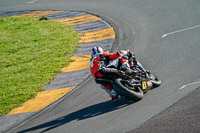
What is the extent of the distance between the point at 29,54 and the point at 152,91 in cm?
753

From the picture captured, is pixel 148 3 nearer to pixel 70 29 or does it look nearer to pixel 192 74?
pixel 70 29

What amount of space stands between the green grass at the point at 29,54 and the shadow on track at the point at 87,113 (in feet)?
7.04

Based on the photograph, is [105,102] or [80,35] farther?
[80,35]

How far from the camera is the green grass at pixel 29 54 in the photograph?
1323cm

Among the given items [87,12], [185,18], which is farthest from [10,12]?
[185,18]

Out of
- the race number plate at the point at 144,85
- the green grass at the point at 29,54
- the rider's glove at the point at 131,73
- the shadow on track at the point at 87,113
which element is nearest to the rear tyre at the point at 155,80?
the race number plate at the point at 144,85

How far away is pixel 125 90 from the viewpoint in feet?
31.7

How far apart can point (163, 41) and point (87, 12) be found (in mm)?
6637

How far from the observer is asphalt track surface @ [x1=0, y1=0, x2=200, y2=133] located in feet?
28.1

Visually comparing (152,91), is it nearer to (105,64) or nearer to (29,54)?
(105,64)

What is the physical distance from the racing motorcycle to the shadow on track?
0.36 m

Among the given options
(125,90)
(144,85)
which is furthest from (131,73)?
(125,90)

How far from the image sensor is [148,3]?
19625 mm

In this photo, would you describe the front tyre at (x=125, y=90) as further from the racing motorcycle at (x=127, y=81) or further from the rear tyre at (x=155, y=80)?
the rear tyre at (x=155, y=80)
